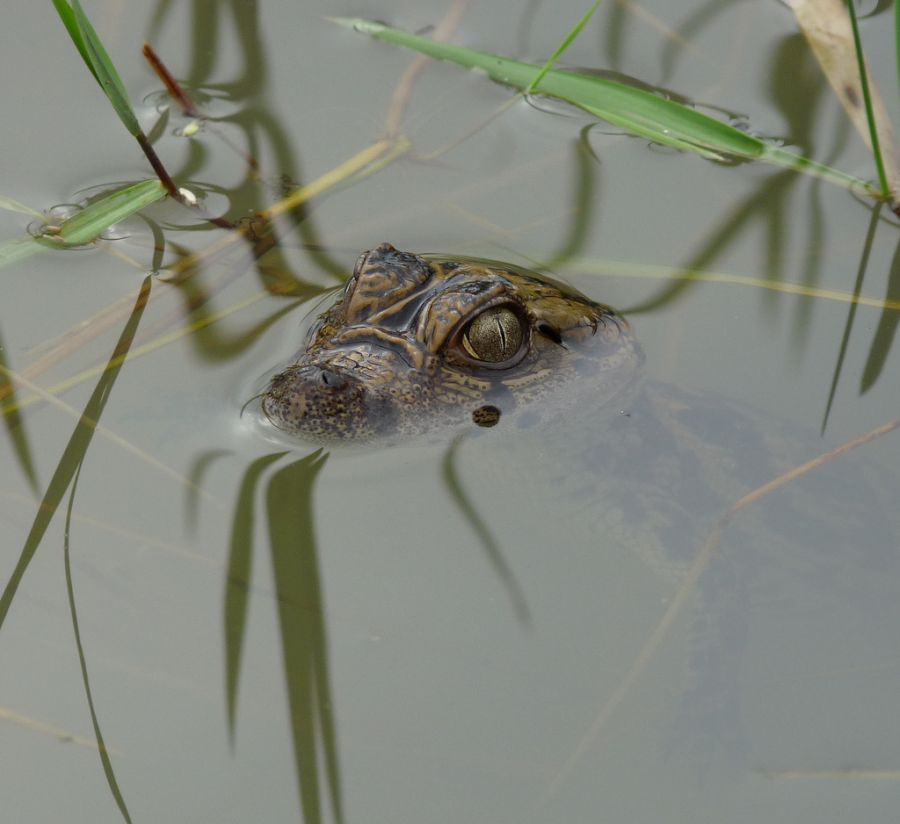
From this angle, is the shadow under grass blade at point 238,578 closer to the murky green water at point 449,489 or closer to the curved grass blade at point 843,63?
the murky green water at point 449,489

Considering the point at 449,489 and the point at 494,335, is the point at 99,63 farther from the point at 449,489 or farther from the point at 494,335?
the point at 449,489

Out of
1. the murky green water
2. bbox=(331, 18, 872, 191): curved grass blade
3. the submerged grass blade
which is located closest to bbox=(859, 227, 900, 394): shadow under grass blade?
the murky green water

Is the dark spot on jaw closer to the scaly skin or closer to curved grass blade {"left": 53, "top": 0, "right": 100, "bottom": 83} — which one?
the scaly skin

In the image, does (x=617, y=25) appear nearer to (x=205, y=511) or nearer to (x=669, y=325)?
(x=669, y=325)

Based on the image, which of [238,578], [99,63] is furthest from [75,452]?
[99,63]

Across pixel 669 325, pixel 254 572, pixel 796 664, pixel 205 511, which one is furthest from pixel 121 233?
pixel 796 664
